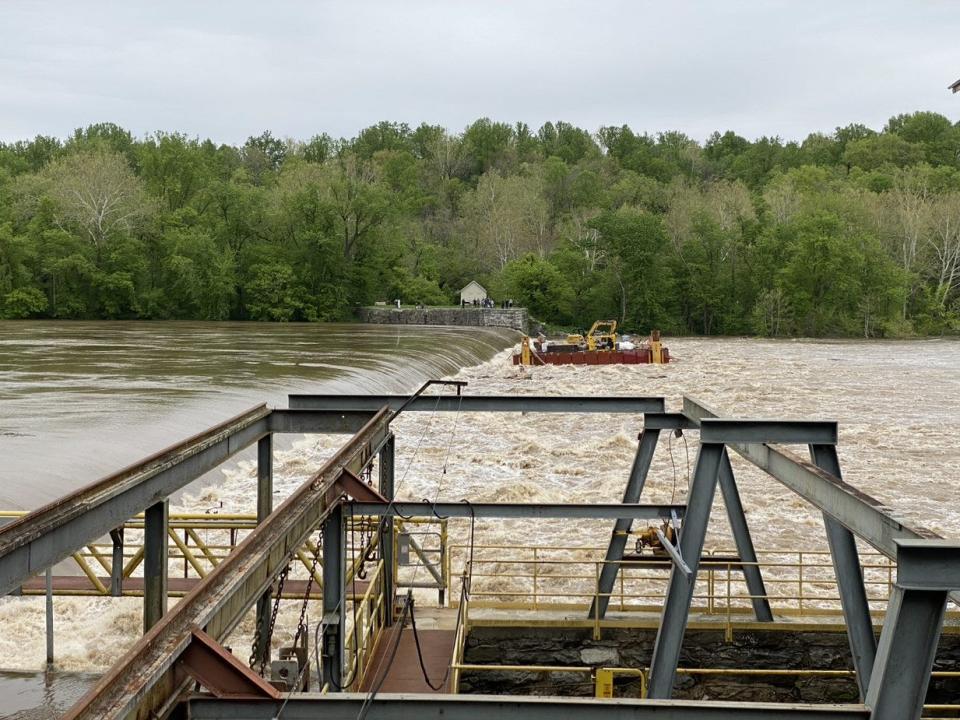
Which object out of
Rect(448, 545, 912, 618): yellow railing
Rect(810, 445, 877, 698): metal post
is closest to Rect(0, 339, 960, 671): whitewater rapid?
Rect(448, 545, 912, 618): yellow railing

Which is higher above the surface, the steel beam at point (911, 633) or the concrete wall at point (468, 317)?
the steel beam at point (911, 633)

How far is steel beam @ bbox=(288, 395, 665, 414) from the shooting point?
13.4 meters

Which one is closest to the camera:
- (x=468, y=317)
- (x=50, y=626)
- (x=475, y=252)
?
(x=50, y=626)

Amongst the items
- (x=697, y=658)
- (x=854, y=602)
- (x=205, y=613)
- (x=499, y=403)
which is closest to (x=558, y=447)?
(x=499, y=403)

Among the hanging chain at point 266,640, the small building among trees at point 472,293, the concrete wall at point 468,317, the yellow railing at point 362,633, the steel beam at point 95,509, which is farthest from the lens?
the small building among trees at point 472,293

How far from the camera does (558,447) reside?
29.5 meters

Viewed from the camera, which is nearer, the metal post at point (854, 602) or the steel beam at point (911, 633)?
the steel beam at point (911, 633)

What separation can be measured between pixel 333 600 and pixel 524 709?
4.41 meters

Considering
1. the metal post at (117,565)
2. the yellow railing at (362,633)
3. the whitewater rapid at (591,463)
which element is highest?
the metal post at (117,565)

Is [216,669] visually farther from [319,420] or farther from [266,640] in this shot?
[319,420]

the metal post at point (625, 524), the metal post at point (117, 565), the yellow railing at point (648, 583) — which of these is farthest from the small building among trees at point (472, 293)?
the metal post at point (117, 565)

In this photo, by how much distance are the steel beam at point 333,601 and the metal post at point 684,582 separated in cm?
297

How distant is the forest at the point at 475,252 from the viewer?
87.6 m

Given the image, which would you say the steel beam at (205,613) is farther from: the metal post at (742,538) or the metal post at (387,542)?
the metal post at (742,538)
